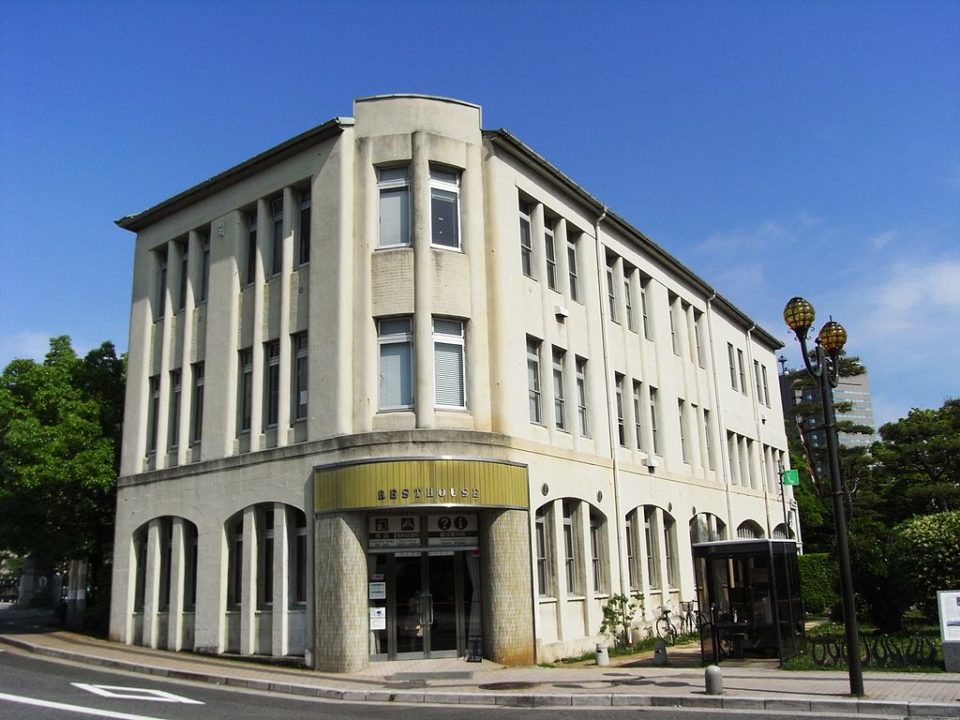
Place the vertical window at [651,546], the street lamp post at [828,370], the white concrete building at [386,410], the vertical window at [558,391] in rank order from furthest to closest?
the vertical window at [651,546] < the vertical window at [558,391] < the white concrete building at [386,410] < the street lamp post at [828,370]

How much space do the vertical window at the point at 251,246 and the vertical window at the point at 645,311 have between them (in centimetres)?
1234

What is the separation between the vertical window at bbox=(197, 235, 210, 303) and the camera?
23.3m

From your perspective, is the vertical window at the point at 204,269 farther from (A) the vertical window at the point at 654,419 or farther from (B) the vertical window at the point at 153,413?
(A) the vertical window at the point at 654,419

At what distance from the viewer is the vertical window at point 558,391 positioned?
21.9 meters

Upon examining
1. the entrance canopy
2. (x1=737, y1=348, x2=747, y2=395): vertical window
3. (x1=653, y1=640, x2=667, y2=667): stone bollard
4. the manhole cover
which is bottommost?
the manhole cover

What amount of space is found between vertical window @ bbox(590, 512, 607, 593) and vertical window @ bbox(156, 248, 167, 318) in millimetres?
13396

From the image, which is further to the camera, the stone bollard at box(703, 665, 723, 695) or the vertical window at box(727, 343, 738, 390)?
the vertical window at box(727, 343, 738, 390)

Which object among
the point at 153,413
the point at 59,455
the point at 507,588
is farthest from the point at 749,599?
the point at 59,455

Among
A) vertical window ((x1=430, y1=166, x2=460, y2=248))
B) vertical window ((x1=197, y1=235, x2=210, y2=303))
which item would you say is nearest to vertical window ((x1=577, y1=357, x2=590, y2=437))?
vertical window ((x1=430, y1=166, x2=460, y2=248))

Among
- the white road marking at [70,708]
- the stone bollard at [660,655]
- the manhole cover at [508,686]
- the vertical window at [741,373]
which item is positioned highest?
the vertical window at [741,373]

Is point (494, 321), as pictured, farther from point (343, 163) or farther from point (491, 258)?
point (343, 163)

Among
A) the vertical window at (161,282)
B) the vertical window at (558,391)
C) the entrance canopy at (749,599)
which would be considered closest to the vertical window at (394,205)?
the vertical window at (558,391)

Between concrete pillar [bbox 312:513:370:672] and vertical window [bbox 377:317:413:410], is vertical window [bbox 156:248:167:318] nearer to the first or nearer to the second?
vertical window [bbox 377:317:413:410]

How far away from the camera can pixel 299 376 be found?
20.1m
